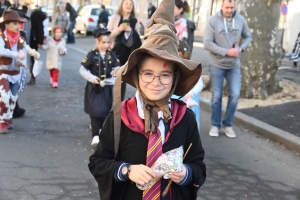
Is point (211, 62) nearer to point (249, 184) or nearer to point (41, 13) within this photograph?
point (249, 184)

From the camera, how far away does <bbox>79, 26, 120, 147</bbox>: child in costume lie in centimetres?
609

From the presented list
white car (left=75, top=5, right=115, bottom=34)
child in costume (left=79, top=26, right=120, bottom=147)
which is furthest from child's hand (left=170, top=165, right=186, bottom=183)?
white car (left=75, top=5, right=115, bottom=34)

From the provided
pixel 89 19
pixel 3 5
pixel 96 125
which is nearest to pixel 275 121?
pixel 96 125

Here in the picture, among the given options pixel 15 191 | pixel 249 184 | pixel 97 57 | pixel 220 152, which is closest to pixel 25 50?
pixel 97 57

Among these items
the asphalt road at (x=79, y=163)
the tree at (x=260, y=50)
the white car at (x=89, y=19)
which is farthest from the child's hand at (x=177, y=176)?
the white car at (x=89, y=19)

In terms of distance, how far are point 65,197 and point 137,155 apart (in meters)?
2.26

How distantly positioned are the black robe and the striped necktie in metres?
0.03

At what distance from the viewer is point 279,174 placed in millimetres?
5512

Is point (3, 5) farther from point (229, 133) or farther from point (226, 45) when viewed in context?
point (229, 133)

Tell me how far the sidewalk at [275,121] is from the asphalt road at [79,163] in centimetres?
14

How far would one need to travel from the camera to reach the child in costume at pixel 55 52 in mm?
10320

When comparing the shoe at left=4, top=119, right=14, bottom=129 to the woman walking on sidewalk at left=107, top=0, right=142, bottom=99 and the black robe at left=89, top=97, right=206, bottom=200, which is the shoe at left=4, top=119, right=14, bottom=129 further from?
the black robe at left=89, top=97, right=206, bottom=200

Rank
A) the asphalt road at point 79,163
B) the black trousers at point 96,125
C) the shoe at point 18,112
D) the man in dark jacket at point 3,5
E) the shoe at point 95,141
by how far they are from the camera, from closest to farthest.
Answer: the asphalt road at point 79,163 → the shoe at point 95,141 → the black trousers at point 96,125 → the shoe at point 18,112 → the man in dark jacket at point 3,5

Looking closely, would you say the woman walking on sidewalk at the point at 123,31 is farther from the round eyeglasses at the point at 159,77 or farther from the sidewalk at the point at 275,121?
the round eyeglasses at the point at 159,77
